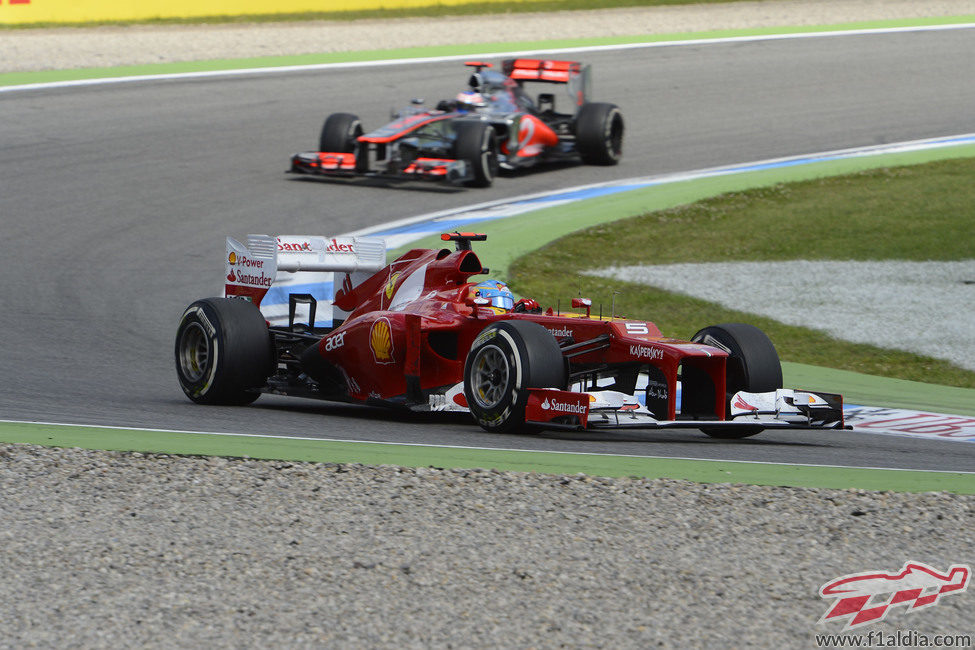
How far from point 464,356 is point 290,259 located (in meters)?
1.88

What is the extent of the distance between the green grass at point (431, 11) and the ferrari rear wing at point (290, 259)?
759 inches

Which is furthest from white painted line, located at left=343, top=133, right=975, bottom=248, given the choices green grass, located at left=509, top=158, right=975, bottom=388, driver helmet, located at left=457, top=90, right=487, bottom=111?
driver helmet, located at left=457, top=90, right=487, bottom=111

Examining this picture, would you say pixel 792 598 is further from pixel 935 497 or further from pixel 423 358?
pixel 423 358

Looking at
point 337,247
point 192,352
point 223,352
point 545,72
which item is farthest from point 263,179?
point 223,352

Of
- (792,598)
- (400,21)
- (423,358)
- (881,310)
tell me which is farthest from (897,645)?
(400,21)

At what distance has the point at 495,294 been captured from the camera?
29.6ft

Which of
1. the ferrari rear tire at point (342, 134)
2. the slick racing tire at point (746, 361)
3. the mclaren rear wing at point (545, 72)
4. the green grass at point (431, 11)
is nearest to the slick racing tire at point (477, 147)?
the ferrari rear tire at point (342, 134)

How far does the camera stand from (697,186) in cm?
1988

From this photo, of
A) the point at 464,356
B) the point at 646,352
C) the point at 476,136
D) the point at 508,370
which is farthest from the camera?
the point at 476,136

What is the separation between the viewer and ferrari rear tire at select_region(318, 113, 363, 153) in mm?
19656

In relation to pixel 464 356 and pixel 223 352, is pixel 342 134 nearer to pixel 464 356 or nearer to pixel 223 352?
pixel 223 352

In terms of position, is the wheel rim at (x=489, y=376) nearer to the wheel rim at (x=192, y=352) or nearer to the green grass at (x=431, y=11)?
the wheel rim at (x=192, y=352)

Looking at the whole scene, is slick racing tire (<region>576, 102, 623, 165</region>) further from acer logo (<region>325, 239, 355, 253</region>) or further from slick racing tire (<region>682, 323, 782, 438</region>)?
slick racing tire (<region>682, 323, 782, 438</region>)

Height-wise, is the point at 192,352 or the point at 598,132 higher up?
the point at 598,132
